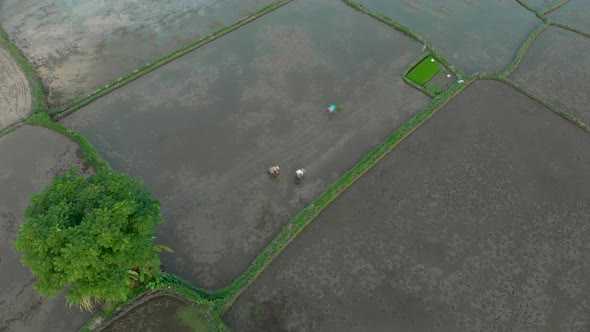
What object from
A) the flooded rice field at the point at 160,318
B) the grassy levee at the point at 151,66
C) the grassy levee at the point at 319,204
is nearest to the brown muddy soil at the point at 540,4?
the grassy levee at the point at 319,204

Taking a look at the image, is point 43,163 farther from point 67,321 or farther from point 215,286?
point 215,286

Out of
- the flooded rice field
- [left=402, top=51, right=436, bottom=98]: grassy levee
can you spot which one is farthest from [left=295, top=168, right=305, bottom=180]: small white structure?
[left=402, top=51, right=436, bottom=98]: grassy levee

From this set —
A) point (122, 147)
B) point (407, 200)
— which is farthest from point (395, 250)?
point (122, 147)

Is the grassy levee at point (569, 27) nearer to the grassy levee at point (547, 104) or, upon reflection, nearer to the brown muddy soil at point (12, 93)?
the grassy levee at point (547, 104)

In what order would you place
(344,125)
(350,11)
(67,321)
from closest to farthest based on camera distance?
(67,321) → (344,125) → (350,11)

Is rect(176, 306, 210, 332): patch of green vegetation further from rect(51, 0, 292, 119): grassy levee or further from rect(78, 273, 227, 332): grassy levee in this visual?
rect(51, 0, 292, 119): grassy levee
